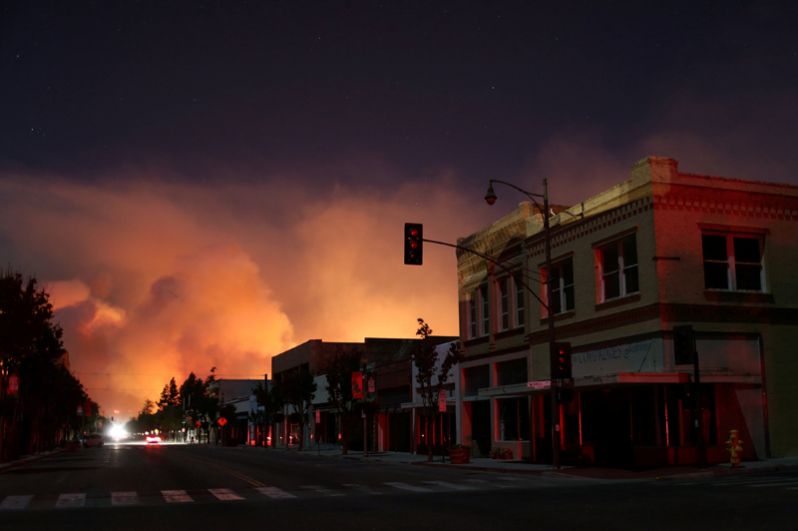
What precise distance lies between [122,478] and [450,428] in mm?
23870

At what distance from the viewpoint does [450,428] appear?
166 ft

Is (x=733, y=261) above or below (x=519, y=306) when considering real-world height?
above

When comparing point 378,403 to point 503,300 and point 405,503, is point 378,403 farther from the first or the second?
point 405,503

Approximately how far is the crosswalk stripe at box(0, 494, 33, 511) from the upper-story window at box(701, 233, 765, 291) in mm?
24478

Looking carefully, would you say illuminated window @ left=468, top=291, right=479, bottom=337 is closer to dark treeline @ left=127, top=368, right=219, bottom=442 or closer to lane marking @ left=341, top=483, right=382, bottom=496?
lane marking @ left=341, top=483, right=382, bottom=496

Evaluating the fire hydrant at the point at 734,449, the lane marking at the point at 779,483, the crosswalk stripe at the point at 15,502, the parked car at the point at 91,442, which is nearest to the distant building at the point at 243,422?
the parked car at the point at 91,442

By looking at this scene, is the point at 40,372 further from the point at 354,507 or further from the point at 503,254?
the point at 354,507

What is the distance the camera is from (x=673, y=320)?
3219 centimetres

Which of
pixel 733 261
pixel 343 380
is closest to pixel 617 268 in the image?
pixel 733 261

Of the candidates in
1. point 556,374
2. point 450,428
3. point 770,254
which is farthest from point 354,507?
point 450,428

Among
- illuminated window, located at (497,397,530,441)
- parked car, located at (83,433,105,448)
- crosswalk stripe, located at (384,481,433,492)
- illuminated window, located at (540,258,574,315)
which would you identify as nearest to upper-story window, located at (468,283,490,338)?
illuminated window, located at (497,397,530,441)

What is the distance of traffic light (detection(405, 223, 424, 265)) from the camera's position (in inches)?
1118

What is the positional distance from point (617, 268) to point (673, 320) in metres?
3.81

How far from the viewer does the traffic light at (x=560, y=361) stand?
31.5 m
